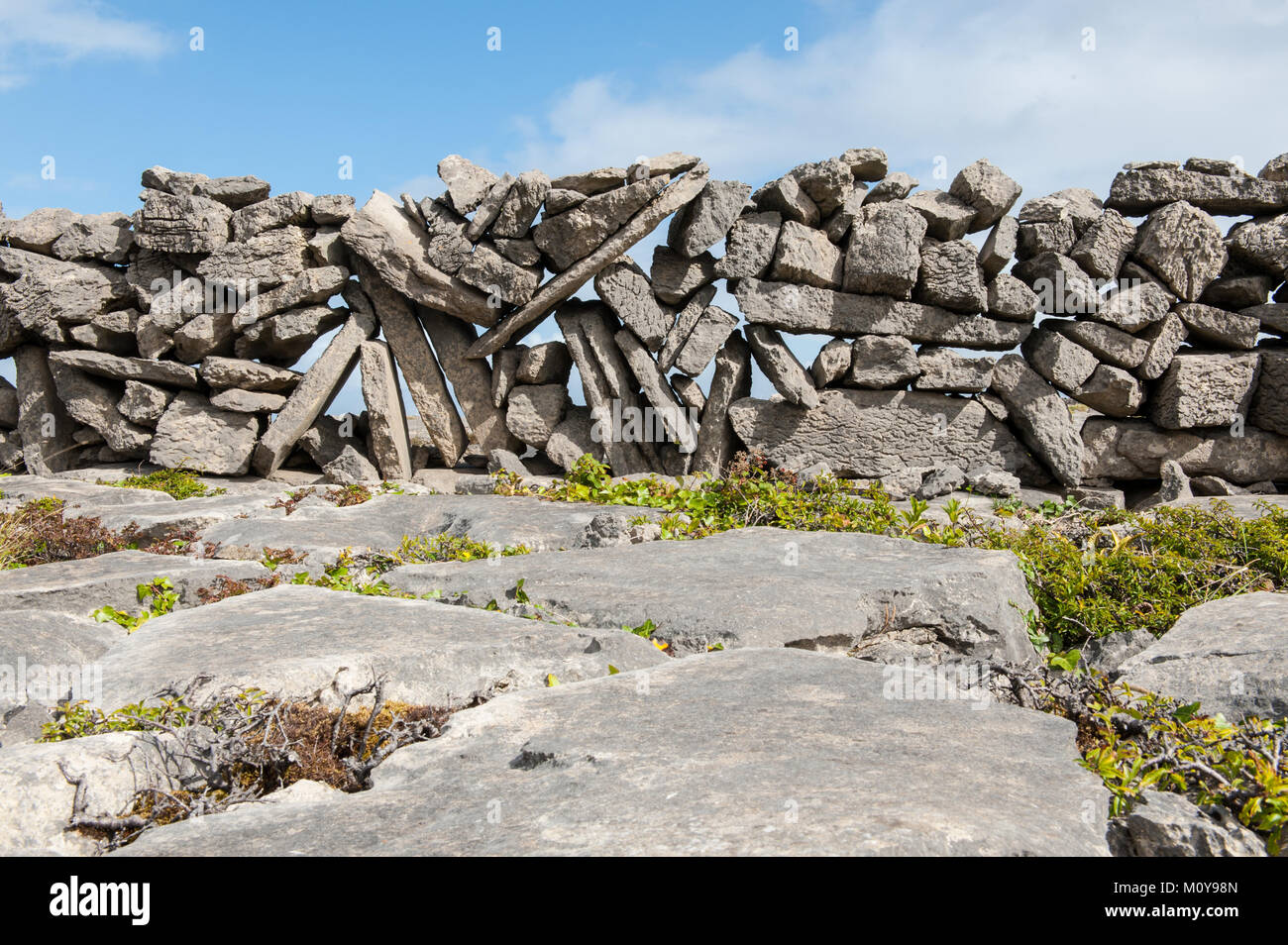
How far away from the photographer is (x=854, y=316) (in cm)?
1195

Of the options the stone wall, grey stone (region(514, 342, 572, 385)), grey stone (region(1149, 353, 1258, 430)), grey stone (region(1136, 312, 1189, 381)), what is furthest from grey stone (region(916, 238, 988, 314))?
grey stone (region(514, 342, 572, 385))

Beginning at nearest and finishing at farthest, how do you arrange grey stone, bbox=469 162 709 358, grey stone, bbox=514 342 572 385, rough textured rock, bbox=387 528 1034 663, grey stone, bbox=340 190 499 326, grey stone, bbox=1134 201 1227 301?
rough textured rock, bbox=387 528 1034 663
grey stone, bbox=469 162 709 358
grey stone, bbox=1134 201 1227 301
grey stone, bbox=340 190 499 326
grey stone, bbox=514 342 572 385

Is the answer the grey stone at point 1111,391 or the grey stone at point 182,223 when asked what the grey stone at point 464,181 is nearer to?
the grey stone at point 182,223

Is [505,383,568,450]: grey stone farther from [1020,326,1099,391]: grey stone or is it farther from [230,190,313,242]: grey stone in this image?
[1020,326,1099,391]: grey stone

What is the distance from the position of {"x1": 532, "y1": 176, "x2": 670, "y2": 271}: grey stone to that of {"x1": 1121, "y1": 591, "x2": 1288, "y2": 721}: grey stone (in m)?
7.95

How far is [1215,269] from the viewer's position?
12008mm

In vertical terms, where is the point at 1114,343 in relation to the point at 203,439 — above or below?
above

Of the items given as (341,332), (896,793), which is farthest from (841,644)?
(341,332)

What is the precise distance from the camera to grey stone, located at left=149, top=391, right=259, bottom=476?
41.9 feet

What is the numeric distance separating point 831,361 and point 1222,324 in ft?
16.5

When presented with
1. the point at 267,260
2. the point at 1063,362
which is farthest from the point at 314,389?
the point at 1063,362

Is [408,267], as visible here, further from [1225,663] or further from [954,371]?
[1225,663]

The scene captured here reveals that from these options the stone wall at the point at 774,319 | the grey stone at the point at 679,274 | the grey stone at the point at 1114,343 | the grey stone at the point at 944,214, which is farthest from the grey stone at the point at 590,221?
the grey stone at the point at 1114,343
